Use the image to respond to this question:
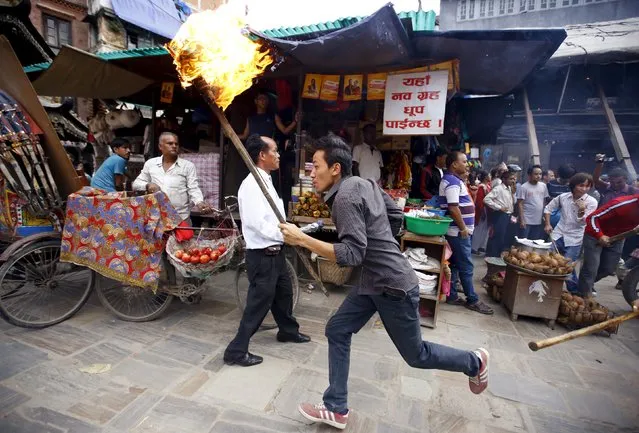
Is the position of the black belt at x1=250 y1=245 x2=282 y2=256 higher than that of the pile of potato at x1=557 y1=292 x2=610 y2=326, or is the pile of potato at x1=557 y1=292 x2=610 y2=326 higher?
the black belt at x1=250 y1=245 x2=282 y2=256

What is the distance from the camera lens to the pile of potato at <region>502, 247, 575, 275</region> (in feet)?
15.0

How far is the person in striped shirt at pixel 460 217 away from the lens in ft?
15.6

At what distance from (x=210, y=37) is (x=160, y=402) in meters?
3.08


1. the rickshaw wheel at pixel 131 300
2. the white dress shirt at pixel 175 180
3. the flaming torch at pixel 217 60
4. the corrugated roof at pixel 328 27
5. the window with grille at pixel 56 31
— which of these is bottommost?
the rickshaw wheel at pixel 131 300

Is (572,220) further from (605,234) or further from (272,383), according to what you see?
(272,383)

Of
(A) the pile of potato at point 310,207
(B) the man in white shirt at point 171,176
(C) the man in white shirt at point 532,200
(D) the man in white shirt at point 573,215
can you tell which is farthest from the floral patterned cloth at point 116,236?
(C) the man in white shirt at point 532,200

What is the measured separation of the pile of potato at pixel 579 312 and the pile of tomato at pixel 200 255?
4669 mm

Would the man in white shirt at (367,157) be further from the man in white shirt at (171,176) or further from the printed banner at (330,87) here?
the man in white shirt at (171,176)

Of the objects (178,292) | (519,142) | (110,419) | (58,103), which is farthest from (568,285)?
(58,103)

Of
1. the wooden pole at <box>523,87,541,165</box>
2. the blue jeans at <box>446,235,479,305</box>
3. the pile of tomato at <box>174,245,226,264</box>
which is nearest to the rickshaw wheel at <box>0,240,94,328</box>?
the pile of tomato at <box>174,245,226,264</box>

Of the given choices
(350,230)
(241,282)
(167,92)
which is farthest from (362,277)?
(167,92)

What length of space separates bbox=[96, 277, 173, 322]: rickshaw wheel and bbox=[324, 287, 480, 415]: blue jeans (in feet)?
8.72

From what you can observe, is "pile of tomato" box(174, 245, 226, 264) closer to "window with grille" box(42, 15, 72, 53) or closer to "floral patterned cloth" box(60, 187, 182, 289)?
"floral patterned cloth" box(60, 187, 182, 289)

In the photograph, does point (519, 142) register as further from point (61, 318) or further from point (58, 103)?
point (58, 103)
